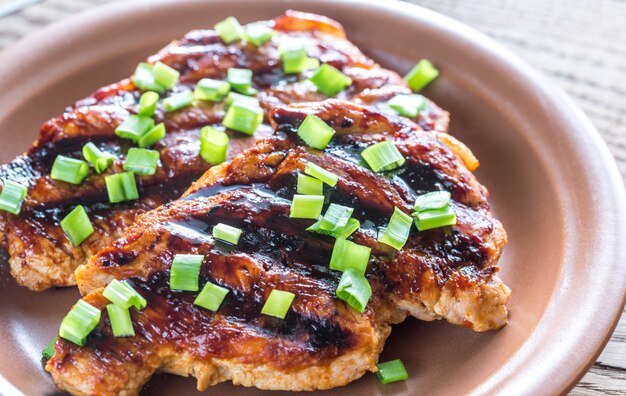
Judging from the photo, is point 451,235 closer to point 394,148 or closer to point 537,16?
point 394,148

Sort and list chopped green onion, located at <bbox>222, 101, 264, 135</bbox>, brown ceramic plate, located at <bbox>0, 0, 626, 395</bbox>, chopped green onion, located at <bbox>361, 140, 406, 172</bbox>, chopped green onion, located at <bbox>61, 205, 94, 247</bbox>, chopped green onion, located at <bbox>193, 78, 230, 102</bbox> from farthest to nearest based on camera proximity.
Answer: chopped green onion, located at <bbox>193, 78, 230, 102</bbox>
chopped green onion, located at <bbox>222, 101, 264, 135</bbox>
chopped green onion, located at <bbox>61, 205, 94, 247</bbox>
chopped green onion, located at <bbox>361, 140, 406, 172</bbox>
brown ceramic plate, located at <bbox>0, 0, 626, 395</bbox>

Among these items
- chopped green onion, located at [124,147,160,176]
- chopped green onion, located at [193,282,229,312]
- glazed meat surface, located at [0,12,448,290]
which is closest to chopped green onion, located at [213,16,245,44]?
glazed meat surface, located at [0,12,448,290]

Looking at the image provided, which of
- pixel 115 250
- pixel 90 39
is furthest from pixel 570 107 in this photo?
pixel 90 39

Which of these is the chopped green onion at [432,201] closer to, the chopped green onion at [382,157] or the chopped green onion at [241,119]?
the chopped green onion at [382,157]

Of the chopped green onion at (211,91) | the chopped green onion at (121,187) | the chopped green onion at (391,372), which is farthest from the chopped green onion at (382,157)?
the chopped green onion at (121,187)

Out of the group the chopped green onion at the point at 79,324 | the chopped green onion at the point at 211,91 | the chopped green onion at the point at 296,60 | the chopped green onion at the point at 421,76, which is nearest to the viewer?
the chopped green onion at the point at 79,324

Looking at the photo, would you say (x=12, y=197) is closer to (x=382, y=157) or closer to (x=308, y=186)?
(x=308, y=186)

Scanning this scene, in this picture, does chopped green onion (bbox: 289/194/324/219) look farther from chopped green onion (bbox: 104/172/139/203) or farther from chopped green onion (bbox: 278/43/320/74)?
chopped green onion (bbox: 278/43/320/74)
